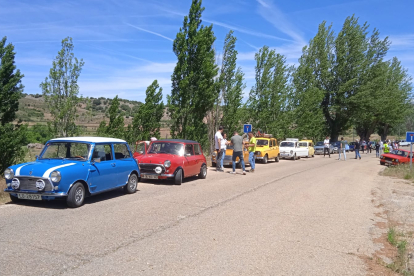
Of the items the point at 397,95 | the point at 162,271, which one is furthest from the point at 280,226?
the point at 397,95

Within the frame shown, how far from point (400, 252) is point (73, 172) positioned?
690 centimetres

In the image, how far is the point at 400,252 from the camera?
611 cm

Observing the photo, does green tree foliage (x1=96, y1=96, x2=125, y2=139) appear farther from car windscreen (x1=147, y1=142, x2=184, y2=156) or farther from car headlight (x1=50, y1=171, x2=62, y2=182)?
car headlight (x1=50, y1=171, x2=62, y2=182)

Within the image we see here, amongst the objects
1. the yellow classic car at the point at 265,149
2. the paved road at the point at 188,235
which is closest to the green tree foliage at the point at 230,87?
the yellow classic car at the point at 265,149

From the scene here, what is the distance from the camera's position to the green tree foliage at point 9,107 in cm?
1480

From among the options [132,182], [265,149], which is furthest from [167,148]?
[265,149]

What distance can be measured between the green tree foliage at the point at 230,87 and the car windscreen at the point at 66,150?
21.6m

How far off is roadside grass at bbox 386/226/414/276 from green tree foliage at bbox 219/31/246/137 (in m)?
23.2

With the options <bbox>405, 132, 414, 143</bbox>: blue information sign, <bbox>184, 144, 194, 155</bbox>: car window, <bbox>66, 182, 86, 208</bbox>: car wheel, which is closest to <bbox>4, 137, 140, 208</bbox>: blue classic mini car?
<bbox>66, 182, 86, 208</bbox>: car wheel

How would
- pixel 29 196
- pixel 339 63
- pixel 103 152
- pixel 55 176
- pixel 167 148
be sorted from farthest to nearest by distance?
1. pixel 339 63
2. pixel 167 148
3. pixel 103 152
4. pixel 29 196
5. pixel 55 176

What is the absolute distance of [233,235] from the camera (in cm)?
674

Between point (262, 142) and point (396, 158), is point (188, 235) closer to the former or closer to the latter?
point (262, 142)

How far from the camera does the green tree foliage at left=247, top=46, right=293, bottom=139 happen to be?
38.0m

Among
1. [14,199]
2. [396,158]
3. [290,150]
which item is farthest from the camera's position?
[290,150]
